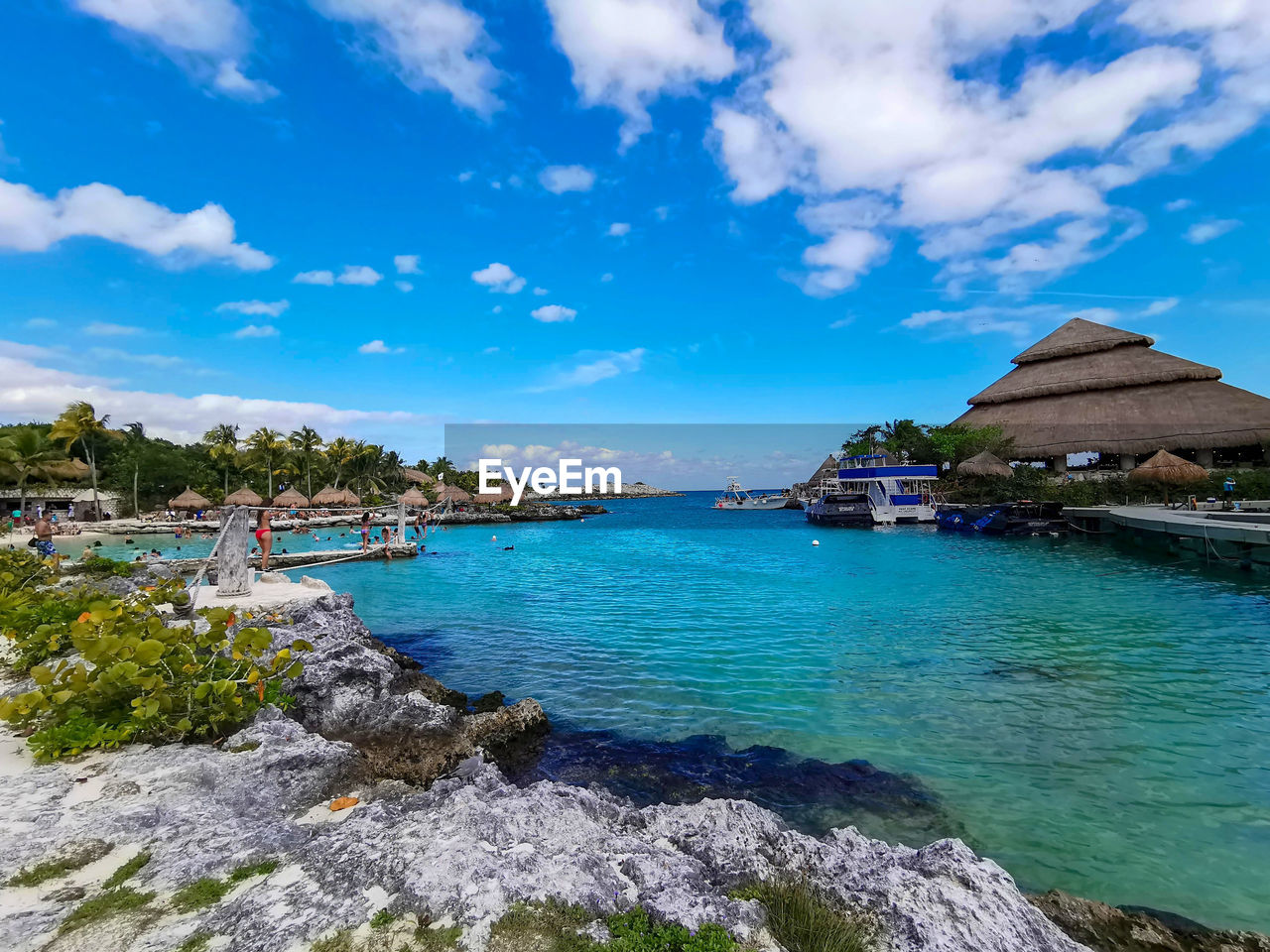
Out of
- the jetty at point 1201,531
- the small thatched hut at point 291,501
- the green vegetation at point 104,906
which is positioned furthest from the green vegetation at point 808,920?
the small thatched hut at point 291,501

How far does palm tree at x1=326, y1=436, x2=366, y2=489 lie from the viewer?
67.4m

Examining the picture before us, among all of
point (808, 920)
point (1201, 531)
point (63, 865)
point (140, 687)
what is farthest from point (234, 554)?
point (1201, 531)

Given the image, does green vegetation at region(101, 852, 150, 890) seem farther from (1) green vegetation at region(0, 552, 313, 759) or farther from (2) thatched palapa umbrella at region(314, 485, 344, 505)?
(2) thatched palapa umbrella at region(314, 485, 344, 505)

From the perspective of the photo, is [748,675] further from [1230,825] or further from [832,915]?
[832,915]

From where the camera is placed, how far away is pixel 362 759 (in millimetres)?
6309

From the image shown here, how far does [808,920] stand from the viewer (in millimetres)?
3688

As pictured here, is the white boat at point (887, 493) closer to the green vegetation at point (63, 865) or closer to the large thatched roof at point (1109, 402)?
the large thatched roof at point (1109, 402)

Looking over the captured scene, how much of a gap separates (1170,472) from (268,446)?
7955 centimetres

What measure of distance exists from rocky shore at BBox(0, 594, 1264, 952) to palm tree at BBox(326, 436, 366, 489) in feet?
224

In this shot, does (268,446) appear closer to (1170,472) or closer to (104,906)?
(104,906)

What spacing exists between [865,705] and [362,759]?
7.43 meters

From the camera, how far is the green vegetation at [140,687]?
5.59 m

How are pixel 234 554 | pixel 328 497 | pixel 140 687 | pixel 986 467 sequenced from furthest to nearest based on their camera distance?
pixel 328 497
pixel 986 467
pixel 234 554
pixel 140 687

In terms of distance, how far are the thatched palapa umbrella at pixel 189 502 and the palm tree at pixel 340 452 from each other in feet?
44.1
